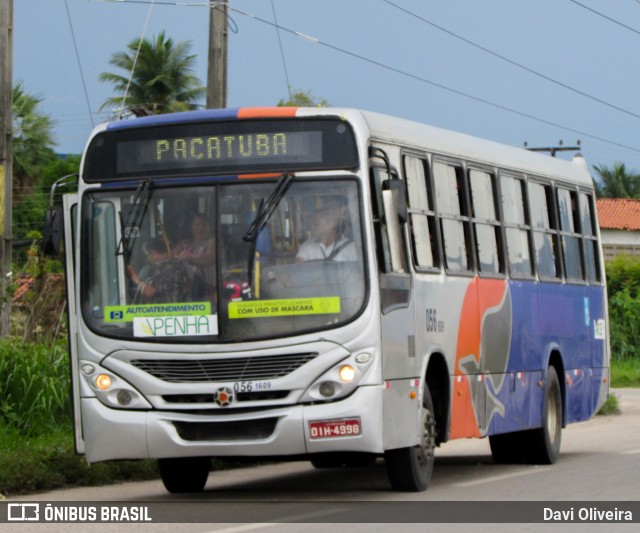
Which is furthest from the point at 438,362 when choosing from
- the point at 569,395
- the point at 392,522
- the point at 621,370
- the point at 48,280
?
the point at 621,370

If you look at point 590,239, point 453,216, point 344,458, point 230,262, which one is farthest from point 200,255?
point 590,239

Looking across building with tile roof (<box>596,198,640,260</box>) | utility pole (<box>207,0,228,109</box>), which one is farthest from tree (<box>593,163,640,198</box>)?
utility pole (<box>207,0,228,109</box>)

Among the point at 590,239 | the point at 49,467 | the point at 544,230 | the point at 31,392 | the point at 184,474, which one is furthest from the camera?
the point at 590,239

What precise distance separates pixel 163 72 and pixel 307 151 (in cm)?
5377

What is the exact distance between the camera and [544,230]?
1659 cm

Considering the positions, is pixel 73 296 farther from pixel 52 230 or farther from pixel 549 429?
pixel 549 429

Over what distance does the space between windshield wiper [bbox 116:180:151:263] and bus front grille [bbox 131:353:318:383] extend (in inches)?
37.0

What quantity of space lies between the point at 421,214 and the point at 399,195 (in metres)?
1.41

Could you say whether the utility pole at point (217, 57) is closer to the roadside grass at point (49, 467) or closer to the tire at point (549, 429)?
the roadside grass at point (49, 467)

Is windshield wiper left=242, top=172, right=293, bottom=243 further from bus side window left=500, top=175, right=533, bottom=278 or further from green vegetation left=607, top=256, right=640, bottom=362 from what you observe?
green vegetation left=607, top=256, right=640, bottom=362

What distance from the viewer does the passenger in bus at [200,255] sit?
38.2ft

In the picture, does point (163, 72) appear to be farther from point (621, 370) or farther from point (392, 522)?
point (392, 522)

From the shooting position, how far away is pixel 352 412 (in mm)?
11281

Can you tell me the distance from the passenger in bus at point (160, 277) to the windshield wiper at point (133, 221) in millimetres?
116
